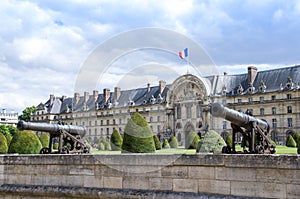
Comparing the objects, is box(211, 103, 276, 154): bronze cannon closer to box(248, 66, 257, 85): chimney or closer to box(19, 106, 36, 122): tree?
box(248, 66, 257, 85): chimney

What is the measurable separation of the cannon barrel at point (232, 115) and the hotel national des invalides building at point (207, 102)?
34.7m

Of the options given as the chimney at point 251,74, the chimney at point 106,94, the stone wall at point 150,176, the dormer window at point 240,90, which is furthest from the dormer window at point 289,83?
the stone wall at point 150,176

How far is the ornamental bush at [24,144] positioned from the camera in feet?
62.3

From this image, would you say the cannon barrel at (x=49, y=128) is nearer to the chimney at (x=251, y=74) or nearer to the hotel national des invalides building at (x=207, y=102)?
the hotel national des invalides building at (x=207, y=102)

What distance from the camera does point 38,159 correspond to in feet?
29.8

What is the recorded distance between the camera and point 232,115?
358 inches

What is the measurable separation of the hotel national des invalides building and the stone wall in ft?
114

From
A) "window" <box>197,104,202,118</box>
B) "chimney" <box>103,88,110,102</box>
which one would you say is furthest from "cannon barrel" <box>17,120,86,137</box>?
"chimney" <box>103,88,110,102</box>

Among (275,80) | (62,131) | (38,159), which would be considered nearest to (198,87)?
(275,80)

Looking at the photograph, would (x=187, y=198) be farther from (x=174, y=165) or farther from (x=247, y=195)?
(x=247, y=195)

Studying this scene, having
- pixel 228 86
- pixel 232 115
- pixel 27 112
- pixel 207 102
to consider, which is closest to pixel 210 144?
pixel 232 115

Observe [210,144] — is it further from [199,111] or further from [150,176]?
[199,111]

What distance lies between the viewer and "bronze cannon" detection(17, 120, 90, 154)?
12.4 m

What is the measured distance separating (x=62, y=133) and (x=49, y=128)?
52 centimetres
